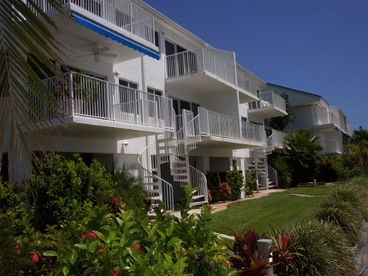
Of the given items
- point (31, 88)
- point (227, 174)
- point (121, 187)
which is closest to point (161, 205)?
point (31, 88)

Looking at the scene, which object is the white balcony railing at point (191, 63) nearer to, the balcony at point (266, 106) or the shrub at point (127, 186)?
the shrub at point (127, 186)

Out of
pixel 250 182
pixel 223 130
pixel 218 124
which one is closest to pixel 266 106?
pixel 250 182

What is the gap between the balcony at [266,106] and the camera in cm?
3425

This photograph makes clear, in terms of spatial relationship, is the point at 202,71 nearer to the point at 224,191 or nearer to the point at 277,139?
the point at 224,191

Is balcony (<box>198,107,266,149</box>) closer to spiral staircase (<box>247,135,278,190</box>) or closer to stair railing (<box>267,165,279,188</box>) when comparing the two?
spiral staircase (<box>247,135,278,190</box>)

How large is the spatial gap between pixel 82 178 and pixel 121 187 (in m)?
2.18

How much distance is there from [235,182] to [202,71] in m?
7.03

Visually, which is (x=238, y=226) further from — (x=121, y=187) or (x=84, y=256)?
(x=84, y=256)

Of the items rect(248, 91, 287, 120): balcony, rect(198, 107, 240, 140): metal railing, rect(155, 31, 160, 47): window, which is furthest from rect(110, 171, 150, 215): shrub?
rect(248, 91, 287, 120): balcony

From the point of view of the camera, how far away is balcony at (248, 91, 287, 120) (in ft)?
112

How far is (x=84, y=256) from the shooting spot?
3105 mm

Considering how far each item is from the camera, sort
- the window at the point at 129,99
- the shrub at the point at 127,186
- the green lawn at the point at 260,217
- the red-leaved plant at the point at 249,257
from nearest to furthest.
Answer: the red-leaved plant at the point at 249,257 → the green lawn at the point at 260,217 → the shrub at the point at 127,186 → the window at the point at 129,99

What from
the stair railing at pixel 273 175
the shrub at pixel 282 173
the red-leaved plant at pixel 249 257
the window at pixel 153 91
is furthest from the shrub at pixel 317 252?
the shrub at pixel 282 173

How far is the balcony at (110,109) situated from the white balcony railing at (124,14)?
2.52 meters
